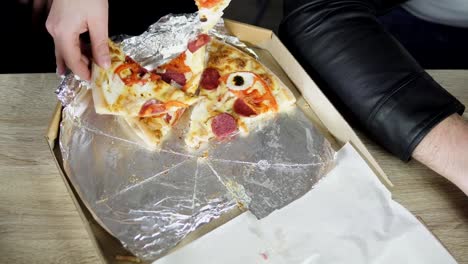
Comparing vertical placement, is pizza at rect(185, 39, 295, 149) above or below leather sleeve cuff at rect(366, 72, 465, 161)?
below

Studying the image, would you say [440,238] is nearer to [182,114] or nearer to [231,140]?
[231,140]

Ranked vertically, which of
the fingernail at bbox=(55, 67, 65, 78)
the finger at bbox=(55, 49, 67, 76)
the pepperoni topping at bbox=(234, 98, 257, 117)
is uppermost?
the finger at bbox=(55, 49, 67, 76)

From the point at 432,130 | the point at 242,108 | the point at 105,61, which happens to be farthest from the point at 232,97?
the point at 432,130

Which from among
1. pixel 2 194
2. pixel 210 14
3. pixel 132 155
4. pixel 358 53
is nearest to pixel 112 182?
pixel 132 155

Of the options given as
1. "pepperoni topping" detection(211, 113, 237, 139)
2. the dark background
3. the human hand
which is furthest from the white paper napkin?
the dark background

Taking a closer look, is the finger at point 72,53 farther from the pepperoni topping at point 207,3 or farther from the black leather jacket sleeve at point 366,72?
the black leather jacket sleeve at point 366,72

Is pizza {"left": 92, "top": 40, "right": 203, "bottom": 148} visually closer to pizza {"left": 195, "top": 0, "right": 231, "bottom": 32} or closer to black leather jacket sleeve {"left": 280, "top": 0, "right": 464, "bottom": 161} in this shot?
pizza {"left": 195, "top": 0, "right": 231, "bottom": 32}

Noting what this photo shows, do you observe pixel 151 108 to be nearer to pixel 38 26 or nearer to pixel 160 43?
pixel 160 43

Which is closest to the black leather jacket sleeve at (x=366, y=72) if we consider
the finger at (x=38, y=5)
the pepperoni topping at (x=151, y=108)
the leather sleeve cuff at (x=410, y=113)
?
the leather sleeve cuff at (x=410, y=113)
